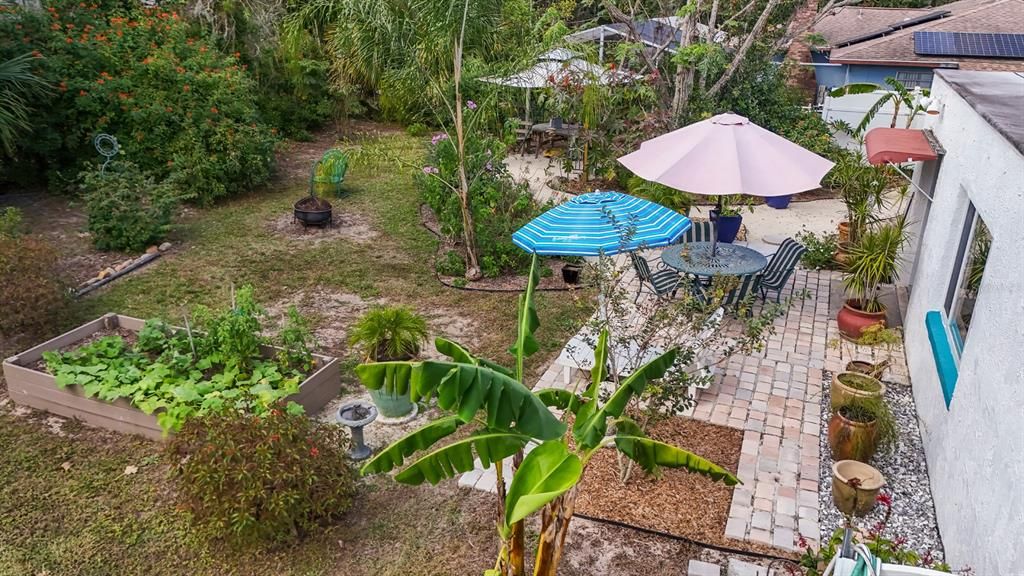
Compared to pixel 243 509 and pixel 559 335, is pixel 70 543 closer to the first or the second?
pixel 243 509

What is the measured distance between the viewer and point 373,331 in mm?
7219

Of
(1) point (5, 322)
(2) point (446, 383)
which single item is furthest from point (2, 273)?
(2) point (446, 383)

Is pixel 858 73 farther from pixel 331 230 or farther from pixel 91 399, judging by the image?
Answer: pixel 91 399

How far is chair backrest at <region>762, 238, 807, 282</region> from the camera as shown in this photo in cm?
917

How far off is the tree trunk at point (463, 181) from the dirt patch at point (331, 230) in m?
2.06

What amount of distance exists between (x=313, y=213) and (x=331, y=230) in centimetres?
43

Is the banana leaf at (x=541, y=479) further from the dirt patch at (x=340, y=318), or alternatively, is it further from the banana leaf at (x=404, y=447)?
the dirt patch at (x=340, y=318)

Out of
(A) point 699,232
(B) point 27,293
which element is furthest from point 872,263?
(B) point 27,293

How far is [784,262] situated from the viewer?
9234 millimetres

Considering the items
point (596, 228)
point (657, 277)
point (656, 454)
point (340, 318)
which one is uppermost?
point (596, 228)

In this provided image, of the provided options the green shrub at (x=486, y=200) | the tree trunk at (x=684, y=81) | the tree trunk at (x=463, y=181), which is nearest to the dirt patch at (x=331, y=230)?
the green shrub at (x=486, y=200)

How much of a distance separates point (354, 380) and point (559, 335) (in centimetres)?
247

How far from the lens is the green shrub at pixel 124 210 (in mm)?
10891

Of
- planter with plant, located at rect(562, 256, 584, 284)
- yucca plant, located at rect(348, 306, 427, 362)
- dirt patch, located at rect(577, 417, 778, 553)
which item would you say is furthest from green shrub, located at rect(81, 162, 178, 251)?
dirt patch, located at rect(577, 417, 778, 553)
